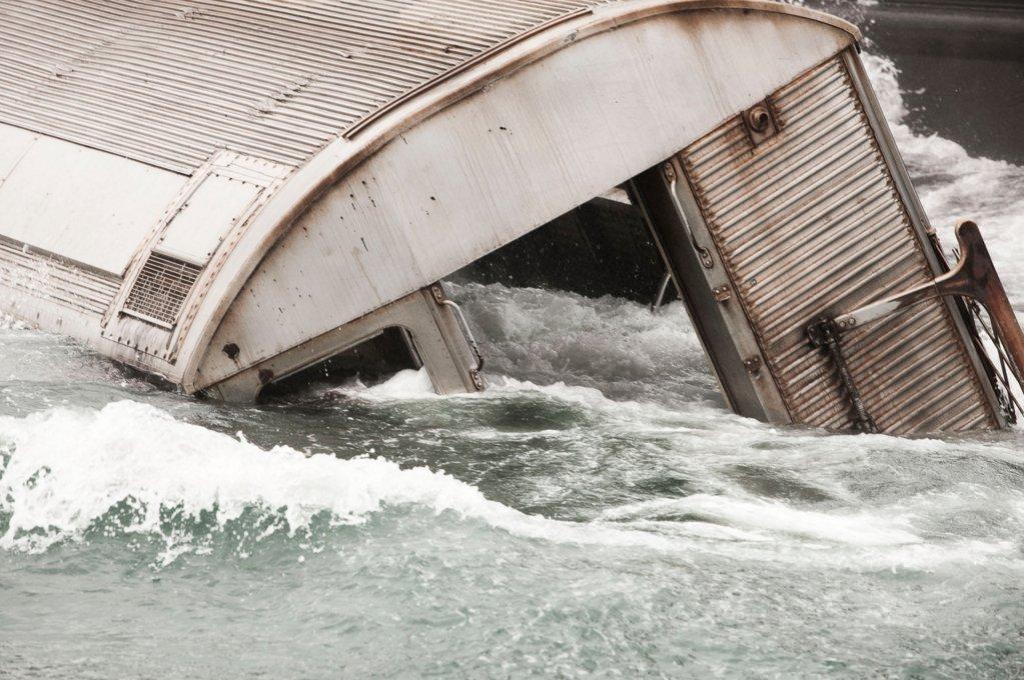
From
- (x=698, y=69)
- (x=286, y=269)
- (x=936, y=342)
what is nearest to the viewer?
(x=286, y=269)

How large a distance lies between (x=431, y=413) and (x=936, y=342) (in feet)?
12.4

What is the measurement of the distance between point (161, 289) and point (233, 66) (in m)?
1.99

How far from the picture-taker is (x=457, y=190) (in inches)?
302

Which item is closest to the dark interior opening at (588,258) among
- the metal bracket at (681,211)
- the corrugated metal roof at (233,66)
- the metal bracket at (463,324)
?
the metal bracket at (681,211)

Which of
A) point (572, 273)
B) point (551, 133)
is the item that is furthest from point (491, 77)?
point (572, 273)

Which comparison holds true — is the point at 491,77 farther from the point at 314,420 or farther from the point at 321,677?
the point at 321,677

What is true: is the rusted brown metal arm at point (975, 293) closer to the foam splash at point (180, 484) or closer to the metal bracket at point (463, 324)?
the metal bracket at point (463, 324)

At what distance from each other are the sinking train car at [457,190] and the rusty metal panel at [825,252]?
0.06 feet

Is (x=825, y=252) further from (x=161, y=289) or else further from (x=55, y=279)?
(x=55, y=279)

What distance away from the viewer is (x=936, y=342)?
29.4 feet

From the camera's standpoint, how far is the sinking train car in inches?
300

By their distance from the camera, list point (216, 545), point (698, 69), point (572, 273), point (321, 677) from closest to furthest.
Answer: point (321, 677) → point (216, 545) → point (698, 69) → point (572, 273)

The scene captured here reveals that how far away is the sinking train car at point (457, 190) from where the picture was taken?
300 inches

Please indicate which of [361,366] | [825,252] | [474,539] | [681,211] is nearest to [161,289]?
[361,366]
